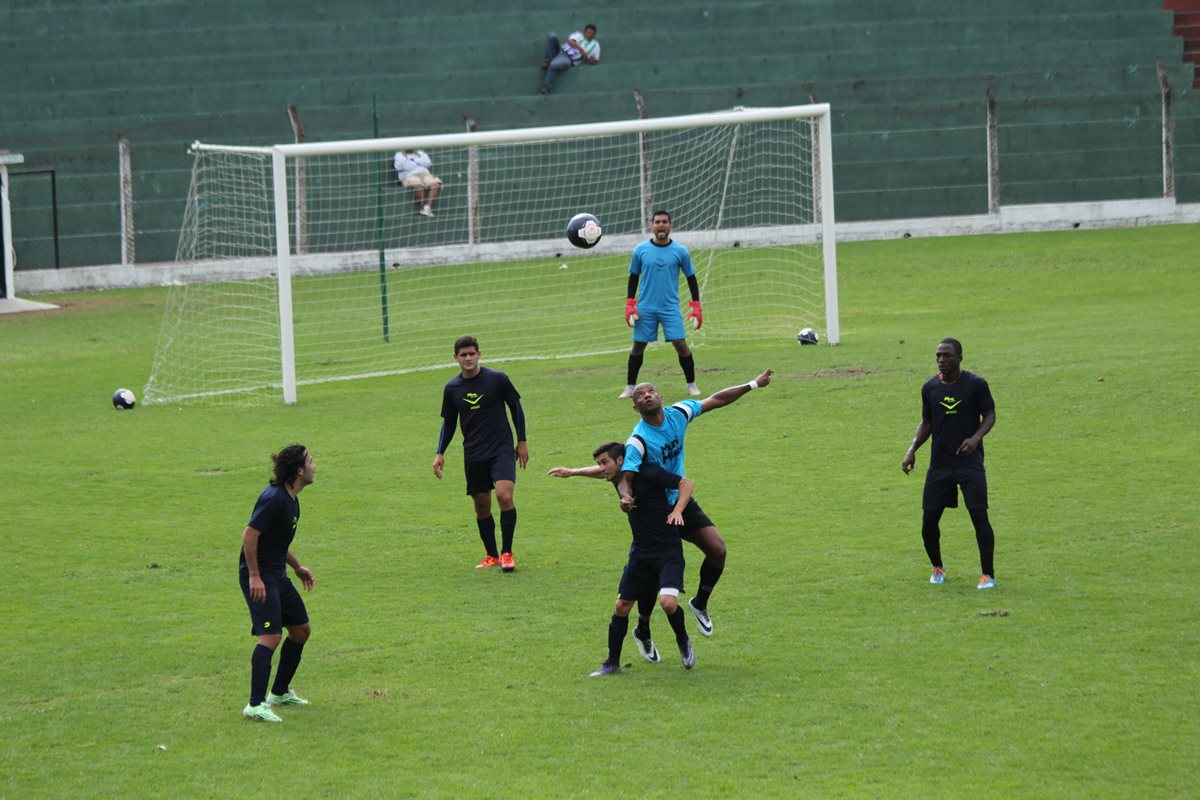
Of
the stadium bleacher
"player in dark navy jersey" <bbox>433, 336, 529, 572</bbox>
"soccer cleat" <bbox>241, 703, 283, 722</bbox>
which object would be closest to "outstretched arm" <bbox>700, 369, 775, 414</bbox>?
"player in dark navy jersey" <bbox>433, 336, 529, 572</bbox>

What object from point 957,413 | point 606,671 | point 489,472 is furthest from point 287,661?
point 957,413

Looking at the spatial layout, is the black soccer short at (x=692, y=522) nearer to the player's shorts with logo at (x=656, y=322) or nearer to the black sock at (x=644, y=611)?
the black sock at (x=644, y=611)

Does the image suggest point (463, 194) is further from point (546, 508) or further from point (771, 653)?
point (771, 653)

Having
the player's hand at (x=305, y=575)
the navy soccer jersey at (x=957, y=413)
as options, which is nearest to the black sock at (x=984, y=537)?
the navy soccer jersey at (x=957, y=413)

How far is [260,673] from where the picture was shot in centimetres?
853

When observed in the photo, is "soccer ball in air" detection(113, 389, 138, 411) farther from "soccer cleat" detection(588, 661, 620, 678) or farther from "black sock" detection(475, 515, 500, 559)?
"soccer cleat" detection(588, 661, 620, 678)

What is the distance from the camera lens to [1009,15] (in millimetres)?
37781

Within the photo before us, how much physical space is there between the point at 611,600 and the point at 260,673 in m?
3.03

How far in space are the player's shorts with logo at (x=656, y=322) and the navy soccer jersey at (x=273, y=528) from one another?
31.3 feet

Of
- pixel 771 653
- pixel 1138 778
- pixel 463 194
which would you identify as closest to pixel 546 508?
pixel 771 653

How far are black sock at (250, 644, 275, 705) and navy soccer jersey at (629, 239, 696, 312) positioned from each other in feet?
32.2

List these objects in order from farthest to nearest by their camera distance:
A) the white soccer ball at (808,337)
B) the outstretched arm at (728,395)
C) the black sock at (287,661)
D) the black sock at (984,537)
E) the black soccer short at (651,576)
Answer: the white soccer ball at (808,337)
the black sock at (984,537)
the outstretched arm at (728,395)
the black soccer short at (651,576)
the black sock at (287,661)

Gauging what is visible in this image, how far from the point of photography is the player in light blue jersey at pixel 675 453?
9008 millimetres

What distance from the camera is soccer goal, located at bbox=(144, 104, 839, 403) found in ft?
71.8
